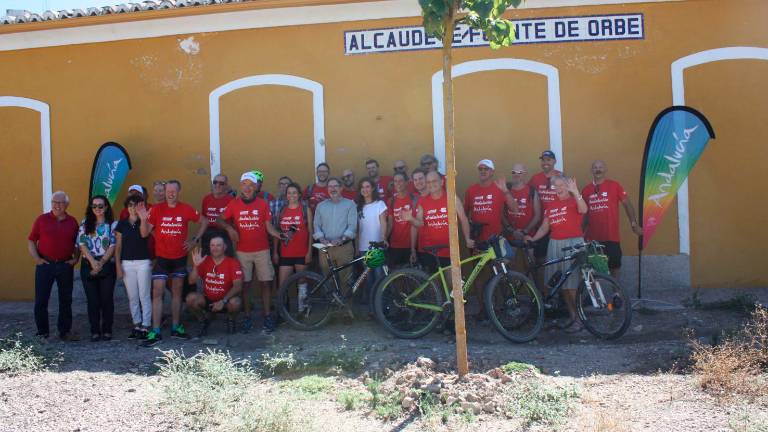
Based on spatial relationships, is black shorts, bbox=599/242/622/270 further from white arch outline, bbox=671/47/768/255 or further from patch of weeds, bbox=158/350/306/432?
patch of weeds, bbox=158/350/306/432

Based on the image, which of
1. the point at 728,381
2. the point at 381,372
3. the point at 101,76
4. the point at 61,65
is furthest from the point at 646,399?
the point at 61,65

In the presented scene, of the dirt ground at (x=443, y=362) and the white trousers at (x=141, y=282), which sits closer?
the dirt ground at (x=443, y=362)

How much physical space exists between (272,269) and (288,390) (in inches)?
110

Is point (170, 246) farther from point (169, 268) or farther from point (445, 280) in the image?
point (445, 280)

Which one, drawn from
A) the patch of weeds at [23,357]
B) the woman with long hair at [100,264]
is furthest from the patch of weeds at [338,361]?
the woman with long hair at [100,264]

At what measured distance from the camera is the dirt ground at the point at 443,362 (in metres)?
5.00

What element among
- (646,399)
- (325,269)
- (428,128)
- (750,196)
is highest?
(428,128)

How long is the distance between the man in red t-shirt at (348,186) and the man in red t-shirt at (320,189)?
224mm

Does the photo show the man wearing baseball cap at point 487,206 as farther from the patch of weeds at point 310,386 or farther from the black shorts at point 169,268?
the black shorts at point 169,268

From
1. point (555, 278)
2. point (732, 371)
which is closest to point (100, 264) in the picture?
point (555, 278)

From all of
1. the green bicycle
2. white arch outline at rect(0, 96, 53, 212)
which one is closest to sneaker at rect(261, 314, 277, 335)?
the green bicycle

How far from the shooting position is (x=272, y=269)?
27.1ft

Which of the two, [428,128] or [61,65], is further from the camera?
[61,65]

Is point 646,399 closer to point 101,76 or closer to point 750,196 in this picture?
point 750,196
